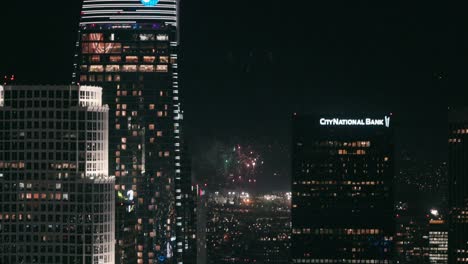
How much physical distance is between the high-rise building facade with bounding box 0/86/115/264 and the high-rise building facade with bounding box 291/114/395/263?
68.3m

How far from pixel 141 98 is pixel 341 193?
38879 millimetres

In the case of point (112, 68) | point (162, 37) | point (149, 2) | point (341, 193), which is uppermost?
point (149, 2)

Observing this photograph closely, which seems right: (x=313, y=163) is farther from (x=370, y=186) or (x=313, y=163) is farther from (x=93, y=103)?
(x=93, y=103)

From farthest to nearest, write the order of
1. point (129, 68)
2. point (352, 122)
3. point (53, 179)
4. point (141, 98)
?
point (352, 122), point (141, 98), point (129, 68), point (53, 179)

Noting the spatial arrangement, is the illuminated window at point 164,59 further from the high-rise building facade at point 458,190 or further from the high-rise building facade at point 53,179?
the high-rise building facade at point 458,190

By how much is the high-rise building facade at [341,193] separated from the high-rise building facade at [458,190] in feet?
48.3

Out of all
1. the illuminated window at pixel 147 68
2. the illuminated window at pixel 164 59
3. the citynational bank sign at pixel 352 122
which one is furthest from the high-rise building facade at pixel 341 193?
the illuminated window at pixel 147 68

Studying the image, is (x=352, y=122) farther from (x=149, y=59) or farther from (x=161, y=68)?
(x=149, y=59)

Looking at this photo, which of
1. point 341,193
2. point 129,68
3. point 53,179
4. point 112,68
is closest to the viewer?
point 53,179

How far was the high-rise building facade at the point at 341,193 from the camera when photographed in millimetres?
178000

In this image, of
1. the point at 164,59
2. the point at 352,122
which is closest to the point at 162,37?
the point at 164,59

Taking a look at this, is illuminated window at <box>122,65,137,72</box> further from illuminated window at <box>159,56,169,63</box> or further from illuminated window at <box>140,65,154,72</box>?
illuminated window at <box>159,56,169,63</box>

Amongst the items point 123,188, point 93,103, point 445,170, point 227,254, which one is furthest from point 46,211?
point 445,170

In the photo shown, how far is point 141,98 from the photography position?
497 feet
